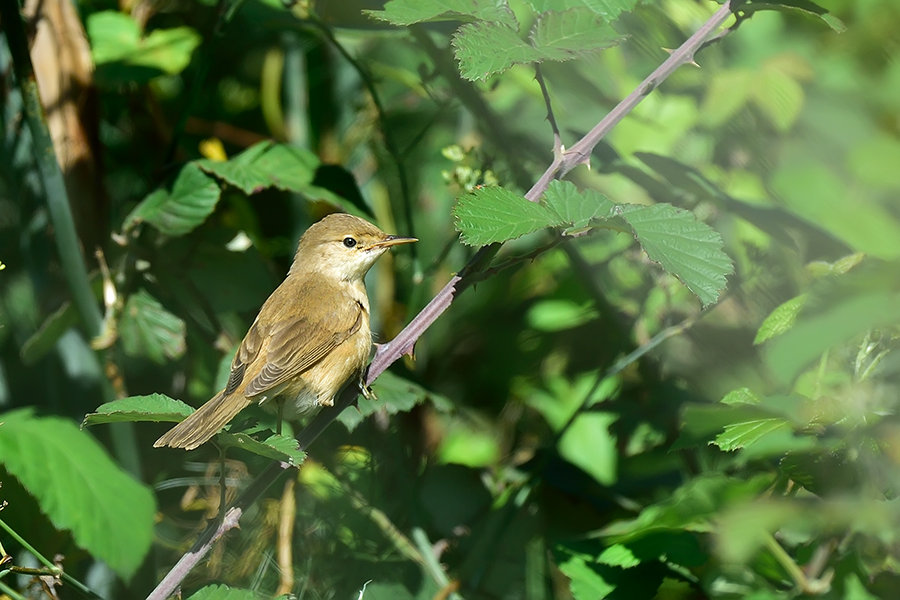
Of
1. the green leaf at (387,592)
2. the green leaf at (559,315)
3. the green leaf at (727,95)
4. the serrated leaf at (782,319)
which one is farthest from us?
the green leaf at (559,315)

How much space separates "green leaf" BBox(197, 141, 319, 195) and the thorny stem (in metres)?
0.76

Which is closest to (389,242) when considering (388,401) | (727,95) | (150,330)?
(388,401)

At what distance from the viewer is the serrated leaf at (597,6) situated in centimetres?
177

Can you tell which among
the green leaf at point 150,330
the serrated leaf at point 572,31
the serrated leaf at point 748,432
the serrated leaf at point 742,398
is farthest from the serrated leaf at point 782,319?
the green leaf at point 150,330

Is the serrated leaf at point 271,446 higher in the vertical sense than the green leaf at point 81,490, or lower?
higher

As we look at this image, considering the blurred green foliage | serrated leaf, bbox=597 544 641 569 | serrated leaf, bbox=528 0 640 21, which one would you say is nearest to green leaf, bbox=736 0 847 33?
the blurred green foliage

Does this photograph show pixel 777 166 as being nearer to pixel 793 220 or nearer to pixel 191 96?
pixel 793 220

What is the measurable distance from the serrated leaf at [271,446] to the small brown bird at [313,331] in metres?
0.34

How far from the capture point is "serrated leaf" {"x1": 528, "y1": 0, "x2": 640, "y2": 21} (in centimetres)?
177

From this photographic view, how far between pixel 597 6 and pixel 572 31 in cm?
9

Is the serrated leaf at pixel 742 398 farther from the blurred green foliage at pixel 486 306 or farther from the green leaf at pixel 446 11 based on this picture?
the green leaf at pixel 446 11

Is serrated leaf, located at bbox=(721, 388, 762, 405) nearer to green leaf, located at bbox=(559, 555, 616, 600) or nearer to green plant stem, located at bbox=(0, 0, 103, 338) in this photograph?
green leaf, located at bbox=(559, 555, 616, 600)

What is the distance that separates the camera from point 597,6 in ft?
5.85

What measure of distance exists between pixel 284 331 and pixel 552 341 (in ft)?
4.17
